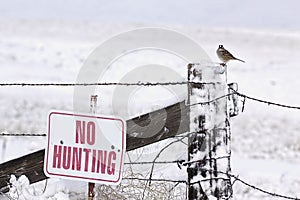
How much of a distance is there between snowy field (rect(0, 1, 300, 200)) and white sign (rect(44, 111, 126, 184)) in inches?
20.4

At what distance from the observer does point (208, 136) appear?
10.5 feet

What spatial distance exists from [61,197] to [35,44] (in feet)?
72.5

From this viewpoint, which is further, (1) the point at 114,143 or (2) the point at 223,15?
(2) the point at 223,15

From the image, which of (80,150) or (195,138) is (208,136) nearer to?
(195,138)

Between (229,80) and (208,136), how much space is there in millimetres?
15533

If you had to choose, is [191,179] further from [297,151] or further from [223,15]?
[223,15]

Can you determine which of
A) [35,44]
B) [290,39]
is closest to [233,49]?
[290,39]

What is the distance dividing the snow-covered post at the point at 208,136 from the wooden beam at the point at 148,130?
124 millimetres

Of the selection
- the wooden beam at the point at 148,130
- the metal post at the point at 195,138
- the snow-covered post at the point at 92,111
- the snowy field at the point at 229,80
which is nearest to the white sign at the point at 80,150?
the snow-covered post at the point at 92,111

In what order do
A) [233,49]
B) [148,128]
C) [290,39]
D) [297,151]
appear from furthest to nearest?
[290,39] < [233,49] < [297,151] < [148,128]

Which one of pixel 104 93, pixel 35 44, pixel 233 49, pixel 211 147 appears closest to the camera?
pixel 211 147

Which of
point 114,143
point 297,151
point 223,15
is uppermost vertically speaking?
point 223,15

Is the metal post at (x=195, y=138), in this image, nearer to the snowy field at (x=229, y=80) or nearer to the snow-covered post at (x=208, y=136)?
the snow-covered post at (x=208, y=136)

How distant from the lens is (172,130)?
3414 millimetres
